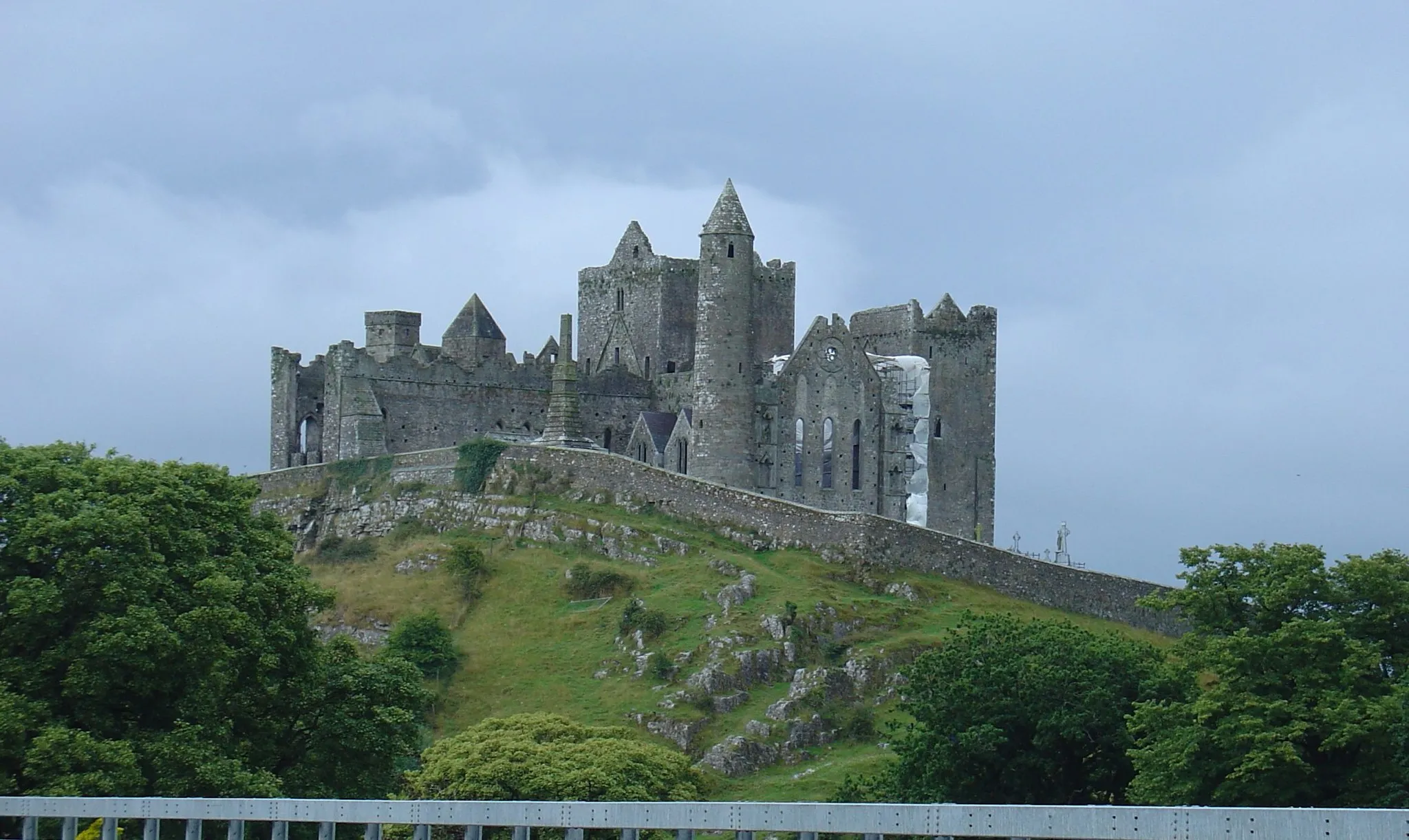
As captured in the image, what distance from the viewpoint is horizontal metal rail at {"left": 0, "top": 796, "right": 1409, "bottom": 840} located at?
27375mm

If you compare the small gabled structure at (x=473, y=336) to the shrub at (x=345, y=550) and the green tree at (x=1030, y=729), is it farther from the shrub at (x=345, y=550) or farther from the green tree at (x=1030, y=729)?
the green tree at (x=1030, y=729)

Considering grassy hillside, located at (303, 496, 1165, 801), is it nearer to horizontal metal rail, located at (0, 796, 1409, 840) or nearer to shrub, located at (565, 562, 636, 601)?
shrub, located at (565, 562, 636, 601)

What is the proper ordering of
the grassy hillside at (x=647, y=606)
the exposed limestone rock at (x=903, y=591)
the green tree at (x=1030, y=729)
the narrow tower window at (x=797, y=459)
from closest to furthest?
the green tree at (x=1030, y=729), the grassy hillside at (x=647, y=606), the exposed limestone rock at (x=903, y=591), the narrow tower window at (x=797, y=459)

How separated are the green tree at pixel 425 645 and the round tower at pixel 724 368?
15290 mm

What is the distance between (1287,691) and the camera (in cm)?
5103

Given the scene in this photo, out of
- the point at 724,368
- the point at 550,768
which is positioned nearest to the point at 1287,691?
the point at 550,768

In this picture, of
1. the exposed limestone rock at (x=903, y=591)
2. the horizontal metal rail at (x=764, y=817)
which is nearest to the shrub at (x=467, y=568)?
the exposed limestone rock at (x=903, y=591)

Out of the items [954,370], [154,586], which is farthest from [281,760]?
[954,370]

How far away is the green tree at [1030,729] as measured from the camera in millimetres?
55344

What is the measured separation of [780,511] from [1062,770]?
24.6 metres

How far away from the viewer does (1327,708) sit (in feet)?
162

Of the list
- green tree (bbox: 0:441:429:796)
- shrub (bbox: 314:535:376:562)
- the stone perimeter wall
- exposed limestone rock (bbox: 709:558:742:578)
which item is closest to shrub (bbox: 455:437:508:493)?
shrub (bbox: 314:535:376:562)

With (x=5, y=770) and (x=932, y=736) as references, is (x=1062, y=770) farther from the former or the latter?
(x=5, y=770)

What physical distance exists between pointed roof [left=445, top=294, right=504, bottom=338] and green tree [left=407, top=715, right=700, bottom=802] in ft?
145
